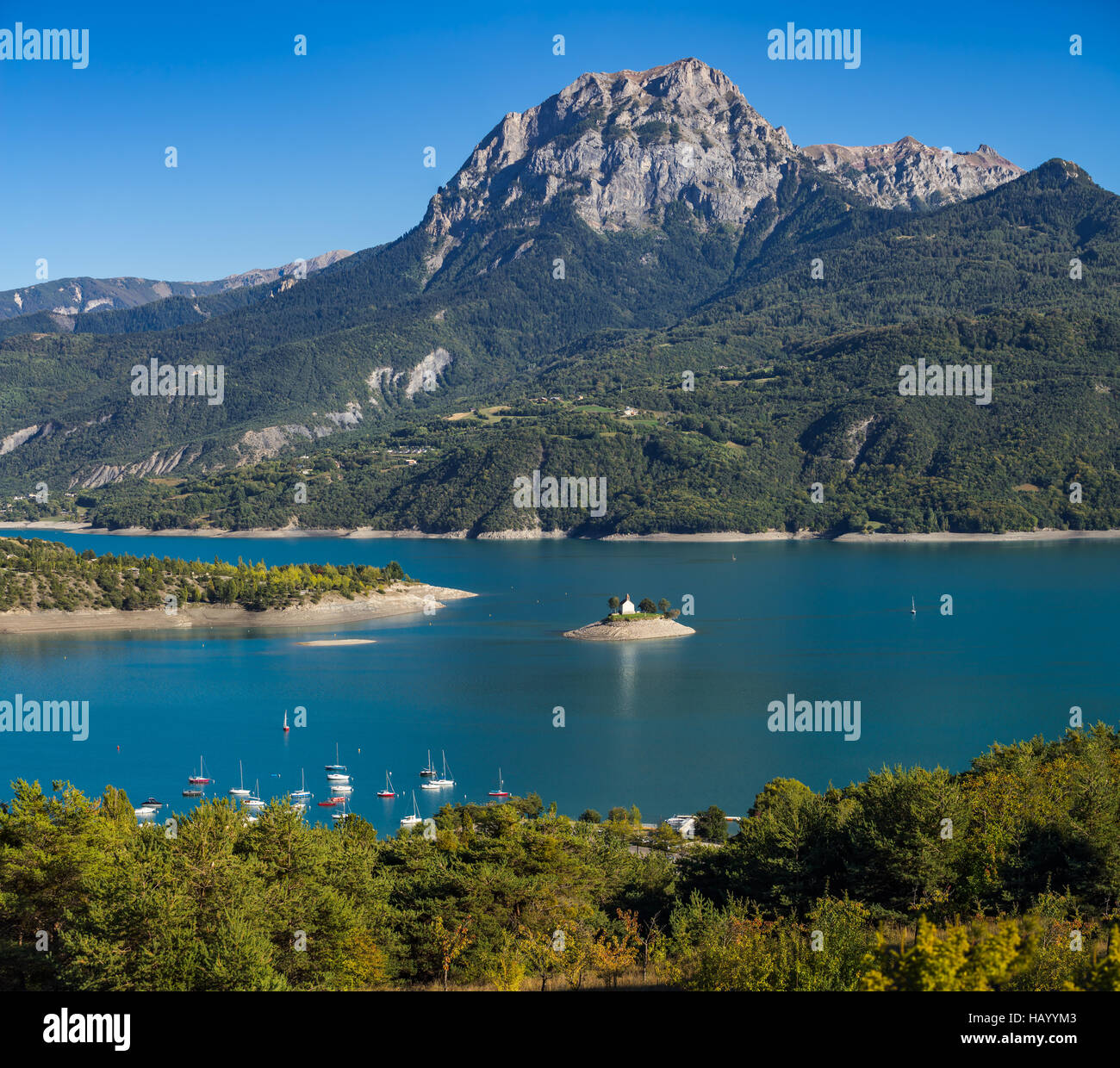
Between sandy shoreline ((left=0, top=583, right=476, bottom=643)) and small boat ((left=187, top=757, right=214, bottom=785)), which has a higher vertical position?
sandy shoreline ((left=0, top=583, right=476, bottom=643))

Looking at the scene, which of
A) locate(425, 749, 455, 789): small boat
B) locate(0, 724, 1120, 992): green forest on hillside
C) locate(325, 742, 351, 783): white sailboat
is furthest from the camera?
locate(325, 742, 351, 783): white sailboat

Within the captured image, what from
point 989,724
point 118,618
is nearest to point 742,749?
point 989,724

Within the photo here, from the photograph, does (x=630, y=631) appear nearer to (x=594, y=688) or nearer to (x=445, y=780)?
(x=594, y=688)

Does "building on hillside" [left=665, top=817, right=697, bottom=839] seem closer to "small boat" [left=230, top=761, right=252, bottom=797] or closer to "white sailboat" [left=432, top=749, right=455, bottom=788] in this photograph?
"white sailboat" [left=432, top=749, right=455, bottom=788]

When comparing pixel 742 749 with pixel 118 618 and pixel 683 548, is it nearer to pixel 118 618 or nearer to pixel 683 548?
pixel 118 618

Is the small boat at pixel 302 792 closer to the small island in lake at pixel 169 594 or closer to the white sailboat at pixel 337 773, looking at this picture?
the white sailboat at pixel 337 773

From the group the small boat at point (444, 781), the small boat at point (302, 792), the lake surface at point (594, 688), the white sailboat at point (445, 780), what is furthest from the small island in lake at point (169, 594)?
the small boat at point (444, 781)

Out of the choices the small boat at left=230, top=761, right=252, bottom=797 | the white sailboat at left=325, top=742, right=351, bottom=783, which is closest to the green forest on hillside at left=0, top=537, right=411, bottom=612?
the white sailboat at left=325, top=742, right=351, bottom=783
